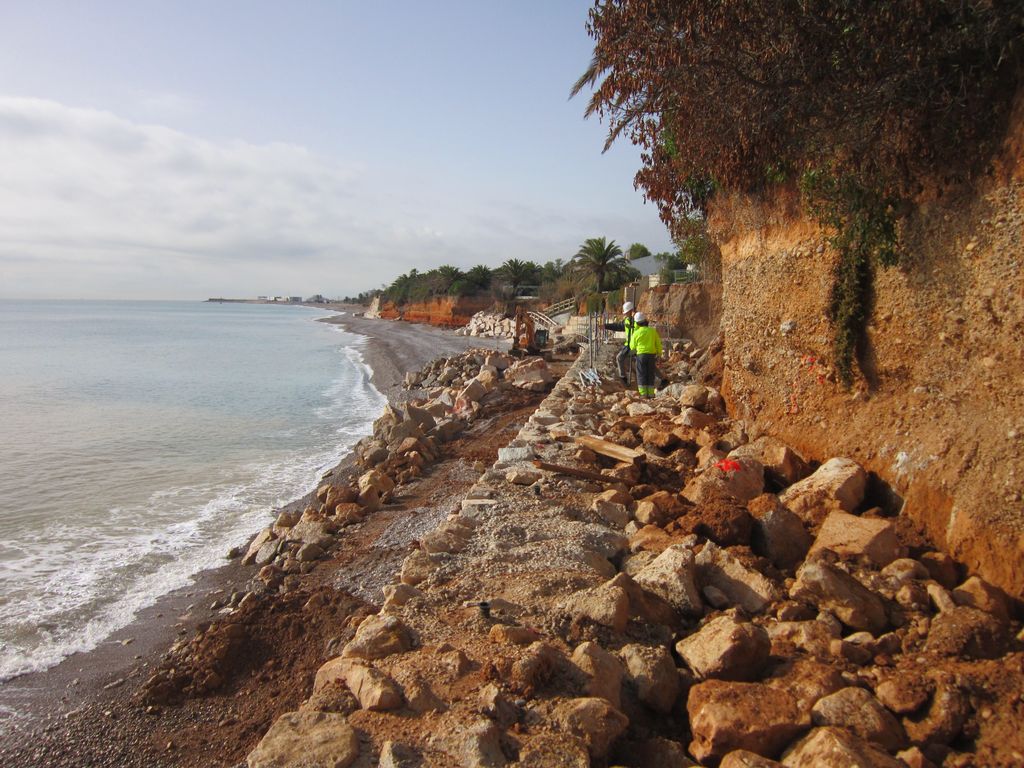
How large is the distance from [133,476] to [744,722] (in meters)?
12.3

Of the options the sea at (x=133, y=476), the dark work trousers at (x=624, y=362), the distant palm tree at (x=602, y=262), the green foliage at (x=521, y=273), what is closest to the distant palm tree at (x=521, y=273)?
the green foliage at (x=521, y=273)

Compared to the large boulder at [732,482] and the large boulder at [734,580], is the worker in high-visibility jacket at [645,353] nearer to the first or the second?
the large boulder at [732,482]

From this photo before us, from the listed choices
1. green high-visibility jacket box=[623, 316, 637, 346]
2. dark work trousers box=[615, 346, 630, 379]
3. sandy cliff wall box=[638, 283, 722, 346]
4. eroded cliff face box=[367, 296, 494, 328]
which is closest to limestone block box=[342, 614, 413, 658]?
green high-visibility jacket box=[623, 316, 637, 346]

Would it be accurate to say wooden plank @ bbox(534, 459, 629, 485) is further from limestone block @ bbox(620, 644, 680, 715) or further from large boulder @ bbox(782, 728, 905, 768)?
large boulder @ bbox(782, 728, 905, 768)

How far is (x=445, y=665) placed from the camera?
3.60 meters

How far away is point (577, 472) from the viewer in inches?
272

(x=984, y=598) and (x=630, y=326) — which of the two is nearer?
(x=984, y=598)

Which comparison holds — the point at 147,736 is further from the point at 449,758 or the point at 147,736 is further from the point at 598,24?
the point at 598,24

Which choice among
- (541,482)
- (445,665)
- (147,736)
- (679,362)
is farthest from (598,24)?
(679,362)

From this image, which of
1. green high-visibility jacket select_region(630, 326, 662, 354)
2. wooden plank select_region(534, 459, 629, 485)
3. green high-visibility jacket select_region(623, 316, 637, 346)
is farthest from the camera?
green high-visibility jacket select_region(623, 316, 637, 346)

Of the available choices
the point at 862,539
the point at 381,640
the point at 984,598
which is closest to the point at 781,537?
the point at 862,539

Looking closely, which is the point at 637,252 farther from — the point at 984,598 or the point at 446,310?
the point at 984,598

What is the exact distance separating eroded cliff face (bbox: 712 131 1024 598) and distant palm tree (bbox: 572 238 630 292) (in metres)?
34.2

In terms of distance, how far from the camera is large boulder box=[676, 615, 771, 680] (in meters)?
3.51
